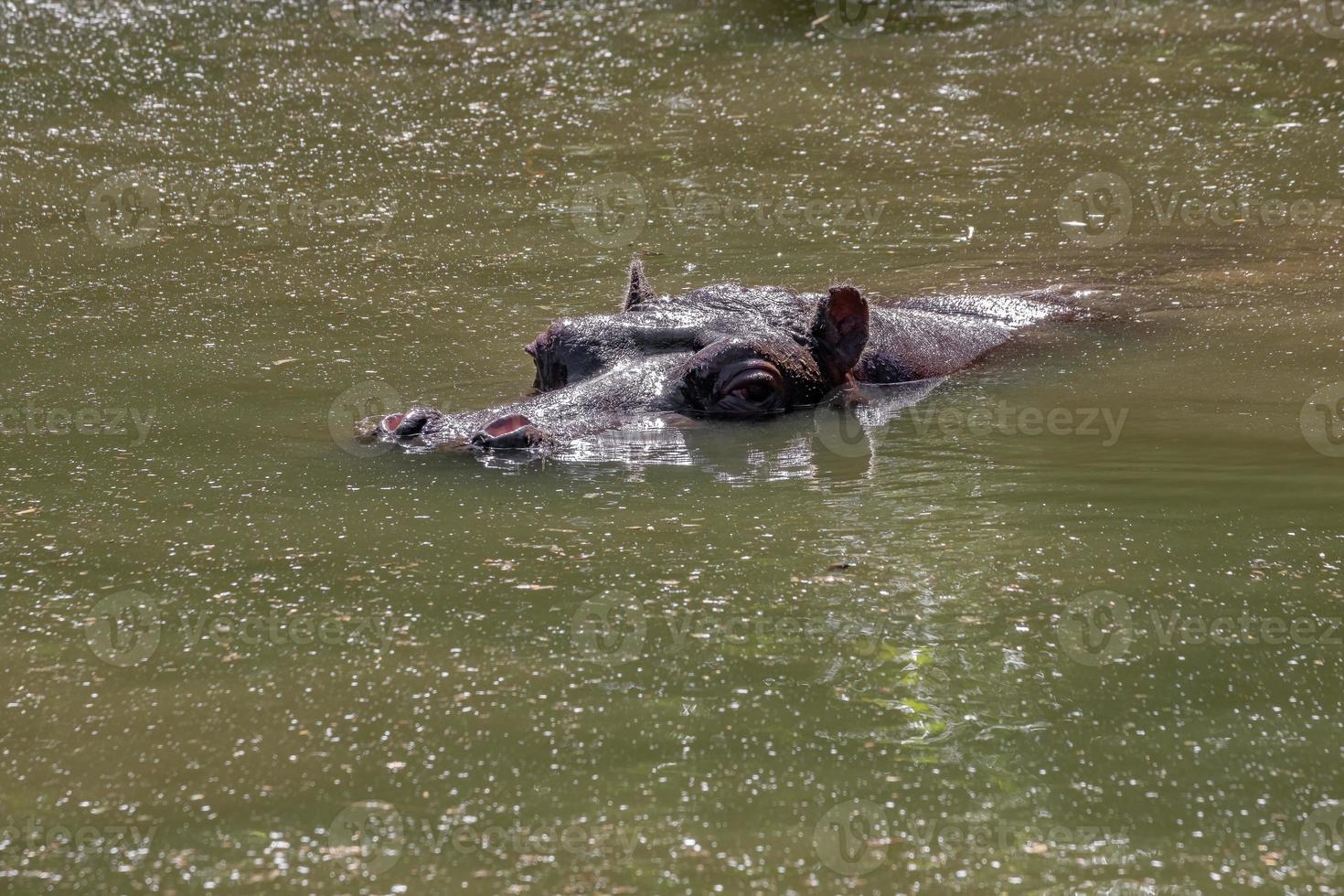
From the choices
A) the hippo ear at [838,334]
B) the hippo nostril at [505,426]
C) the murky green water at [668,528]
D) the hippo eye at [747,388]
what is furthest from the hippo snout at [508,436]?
the hippo ear at [838,334]

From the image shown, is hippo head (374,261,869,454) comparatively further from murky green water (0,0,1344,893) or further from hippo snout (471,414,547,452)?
murky green water (0,0,1344,893)

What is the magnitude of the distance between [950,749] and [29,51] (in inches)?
450

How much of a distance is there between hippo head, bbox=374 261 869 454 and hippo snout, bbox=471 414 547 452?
37 mm

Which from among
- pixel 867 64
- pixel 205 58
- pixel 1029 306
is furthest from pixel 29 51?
pixel 1029 306

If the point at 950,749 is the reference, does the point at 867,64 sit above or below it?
above

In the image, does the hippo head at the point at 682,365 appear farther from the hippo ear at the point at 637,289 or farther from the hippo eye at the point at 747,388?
the hippo ear at the point at 637,289

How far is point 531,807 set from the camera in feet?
11.2

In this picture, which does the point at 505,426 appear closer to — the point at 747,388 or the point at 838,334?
the point at 747,388

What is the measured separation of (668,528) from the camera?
5.03m

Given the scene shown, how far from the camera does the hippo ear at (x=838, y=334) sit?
655cm

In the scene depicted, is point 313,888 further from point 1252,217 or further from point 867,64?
point 867,64

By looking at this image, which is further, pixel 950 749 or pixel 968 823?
pixel 950 749

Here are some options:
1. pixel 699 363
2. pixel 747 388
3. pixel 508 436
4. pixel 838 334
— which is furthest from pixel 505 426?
pixel 838 334

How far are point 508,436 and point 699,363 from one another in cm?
96
